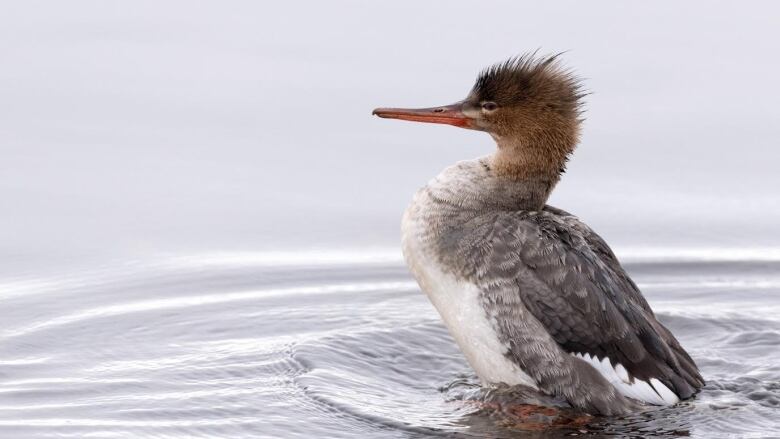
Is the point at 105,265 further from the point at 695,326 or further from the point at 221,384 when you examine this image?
the point at 695,326

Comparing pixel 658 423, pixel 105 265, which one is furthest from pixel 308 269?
pixel 658 423

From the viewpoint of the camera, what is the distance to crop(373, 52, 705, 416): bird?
27.9 ft

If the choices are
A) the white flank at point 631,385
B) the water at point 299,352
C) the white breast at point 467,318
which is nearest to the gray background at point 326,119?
the water at point 299,352

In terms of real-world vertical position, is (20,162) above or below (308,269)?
above

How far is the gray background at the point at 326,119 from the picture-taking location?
35.7ft

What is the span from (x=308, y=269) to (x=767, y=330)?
2.95 m

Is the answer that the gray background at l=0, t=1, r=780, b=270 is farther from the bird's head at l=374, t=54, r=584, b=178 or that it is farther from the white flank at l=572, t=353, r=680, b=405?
the white flank at l=572, t=353, r=680, b=405

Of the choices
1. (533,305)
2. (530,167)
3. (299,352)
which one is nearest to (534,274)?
(533,305)

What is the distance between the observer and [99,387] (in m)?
8.58

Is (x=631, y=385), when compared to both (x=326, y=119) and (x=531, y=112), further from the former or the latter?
(x=326, y=119)

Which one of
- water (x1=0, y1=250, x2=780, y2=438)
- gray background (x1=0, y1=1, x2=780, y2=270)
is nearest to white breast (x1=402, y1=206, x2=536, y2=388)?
water (x1=0, y1=250, x2=780, y2=438)

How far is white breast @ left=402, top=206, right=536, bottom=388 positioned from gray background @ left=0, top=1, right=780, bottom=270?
6.86ft

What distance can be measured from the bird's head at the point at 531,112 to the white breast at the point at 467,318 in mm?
715

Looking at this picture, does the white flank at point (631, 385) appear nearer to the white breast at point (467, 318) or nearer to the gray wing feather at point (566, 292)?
the gray wing feather at point (566, 292)
